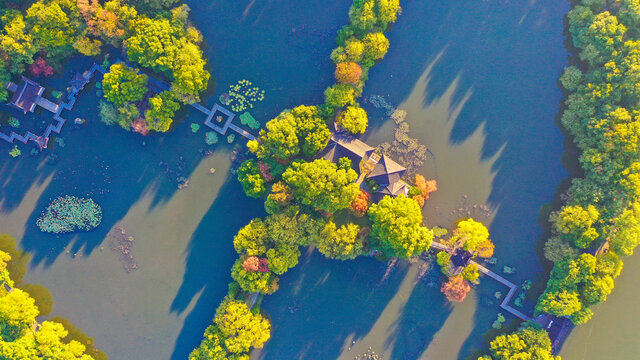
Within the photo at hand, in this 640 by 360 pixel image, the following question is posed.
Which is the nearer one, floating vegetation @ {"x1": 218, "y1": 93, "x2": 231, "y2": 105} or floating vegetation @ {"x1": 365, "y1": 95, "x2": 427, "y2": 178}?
floating vegetation @ {"x1": 218, "y1": 93, "x2": 231, "y2": 105}

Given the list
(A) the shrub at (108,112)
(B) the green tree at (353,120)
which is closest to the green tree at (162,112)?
(A) the shrub at (108,112)

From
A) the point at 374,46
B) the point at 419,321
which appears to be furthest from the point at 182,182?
the point at 419,321

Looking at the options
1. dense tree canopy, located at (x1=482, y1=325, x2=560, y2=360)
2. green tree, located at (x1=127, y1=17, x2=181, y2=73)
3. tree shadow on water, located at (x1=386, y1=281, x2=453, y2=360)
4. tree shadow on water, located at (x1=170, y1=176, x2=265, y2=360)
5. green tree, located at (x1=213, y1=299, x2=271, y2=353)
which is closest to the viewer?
green tree, located at (x1=127, y1=17, x2=181, y2=73)

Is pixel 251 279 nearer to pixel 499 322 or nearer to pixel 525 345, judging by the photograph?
pixel 499 322

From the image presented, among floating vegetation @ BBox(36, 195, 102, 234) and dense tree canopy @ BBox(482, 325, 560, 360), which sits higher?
dense tree canopy @ BBox(482, 325, 560, 360)

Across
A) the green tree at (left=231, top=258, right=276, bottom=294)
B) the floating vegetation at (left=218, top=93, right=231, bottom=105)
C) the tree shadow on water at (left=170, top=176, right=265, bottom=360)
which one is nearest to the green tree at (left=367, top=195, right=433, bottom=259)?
the green tree at (left=231, top=258, right=276, bottom=294)

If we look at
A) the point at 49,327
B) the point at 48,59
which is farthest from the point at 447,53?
the point at 49,327

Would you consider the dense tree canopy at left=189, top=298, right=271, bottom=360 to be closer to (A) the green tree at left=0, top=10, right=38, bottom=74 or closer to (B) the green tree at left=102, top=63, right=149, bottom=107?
(B) the green tree at left=102, top=63, right=149, bottom=107

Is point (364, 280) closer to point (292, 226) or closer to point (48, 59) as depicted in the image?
point (292, 226)
